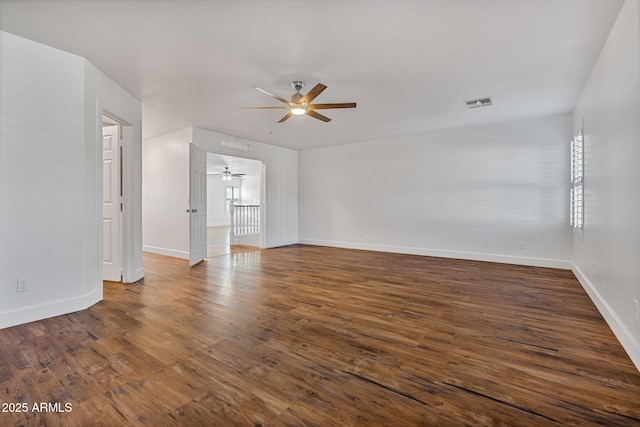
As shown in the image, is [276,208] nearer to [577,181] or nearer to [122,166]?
[122,166]

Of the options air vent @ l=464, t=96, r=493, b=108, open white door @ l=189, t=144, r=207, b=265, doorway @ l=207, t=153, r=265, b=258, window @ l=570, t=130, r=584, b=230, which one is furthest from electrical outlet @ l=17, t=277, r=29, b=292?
window @ l=570, t=130, r=584, b=230

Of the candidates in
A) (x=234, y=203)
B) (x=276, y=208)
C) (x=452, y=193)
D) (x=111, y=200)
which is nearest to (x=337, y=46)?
(x=111, y=200)

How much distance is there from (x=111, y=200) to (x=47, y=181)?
1.24 m

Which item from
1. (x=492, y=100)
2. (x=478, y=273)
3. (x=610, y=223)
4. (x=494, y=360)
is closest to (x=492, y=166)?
(x=492, y=100)

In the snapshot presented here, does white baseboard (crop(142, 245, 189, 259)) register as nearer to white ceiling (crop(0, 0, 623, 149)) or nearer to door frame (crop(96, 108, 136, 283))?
door frame (crop(96, 108, 136, 283))

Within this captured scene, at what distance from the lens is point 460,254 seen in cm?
579

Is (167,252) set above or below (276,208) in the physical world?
below

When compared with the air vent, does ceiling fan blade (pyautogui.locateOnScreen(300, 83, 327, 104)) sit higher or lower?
lower

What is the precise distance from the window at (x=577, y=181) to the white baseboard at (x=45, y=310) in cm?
592

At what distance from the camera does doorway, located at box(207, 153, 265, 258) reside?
793 centimetres

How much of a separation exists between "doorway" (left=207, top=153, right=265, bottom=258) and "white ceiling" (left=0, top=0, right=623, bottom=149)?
386 cm

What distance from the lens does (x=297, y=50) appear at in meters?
2.78

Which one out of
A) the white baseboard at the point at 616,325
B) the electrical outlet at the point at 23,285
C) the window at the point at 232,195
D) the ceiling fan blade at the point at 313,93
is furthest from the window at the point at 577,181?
the window at the point at 232,195

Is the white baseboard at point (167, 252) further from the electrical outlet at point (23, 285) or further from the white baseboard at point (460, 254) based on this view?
the white baseboard at point (460, 254)
